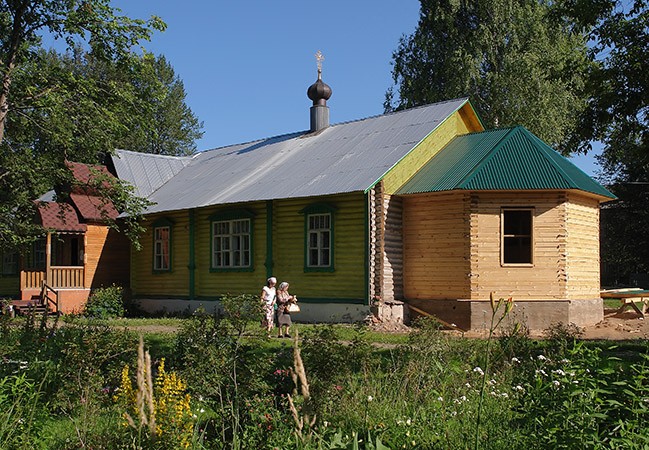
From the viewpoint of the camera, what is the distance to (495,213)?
17.8 m

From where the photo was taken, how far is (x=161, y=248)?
963 inches

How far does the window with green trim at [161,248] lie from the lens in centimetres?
2417

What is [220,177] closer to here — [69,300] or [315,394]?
[69,300]

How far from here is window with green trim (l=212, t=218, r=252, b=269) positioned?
21.4m

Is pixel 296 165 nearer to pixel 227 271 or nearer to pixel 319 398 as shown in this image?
pixel 227 271

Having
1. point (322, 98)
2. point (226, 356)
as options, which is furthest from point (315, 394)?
point (322, 98)

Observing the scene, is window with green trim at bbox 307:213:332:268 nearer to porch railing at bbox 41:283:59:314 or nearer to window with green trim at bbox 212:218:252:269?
window with green trim at bbox 212:218:252:269

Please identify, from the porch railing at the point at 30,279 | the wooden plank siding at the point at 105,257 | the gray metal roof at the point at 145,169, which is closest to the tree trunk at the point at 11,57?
the wooden plank siding at the point at 105,257

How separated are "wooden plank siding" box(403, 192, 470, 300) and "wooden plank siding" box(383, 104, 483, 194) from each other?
69cm

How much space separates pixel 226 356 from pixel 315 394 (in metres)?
1.05

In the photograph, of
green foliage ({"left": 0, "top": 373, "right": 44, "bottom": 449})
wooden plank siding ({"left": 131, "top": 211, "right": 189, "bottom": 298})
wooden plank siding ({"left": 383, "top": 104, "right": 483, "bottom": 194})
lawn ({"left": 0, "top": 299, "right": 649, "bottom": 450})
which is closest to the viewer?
lawn ({"left": 0, "top": 299, "right": 649, "bottom": 450})

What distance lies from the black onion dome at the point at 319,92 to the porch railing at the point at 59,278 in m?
10.2

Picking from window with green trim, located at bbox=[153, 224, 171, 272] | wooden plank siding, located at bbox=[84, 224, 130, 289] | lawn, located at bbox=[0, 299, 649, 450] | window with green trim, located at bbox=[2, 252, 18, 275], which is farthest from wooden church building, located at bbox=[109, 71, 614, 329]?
window with green trim, located at bbox=[2, 252, 18, 275]

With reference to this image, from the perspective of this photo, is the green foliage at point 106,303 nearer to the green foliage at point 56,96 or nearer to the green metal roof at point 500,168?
the green foliage at point 56,96
